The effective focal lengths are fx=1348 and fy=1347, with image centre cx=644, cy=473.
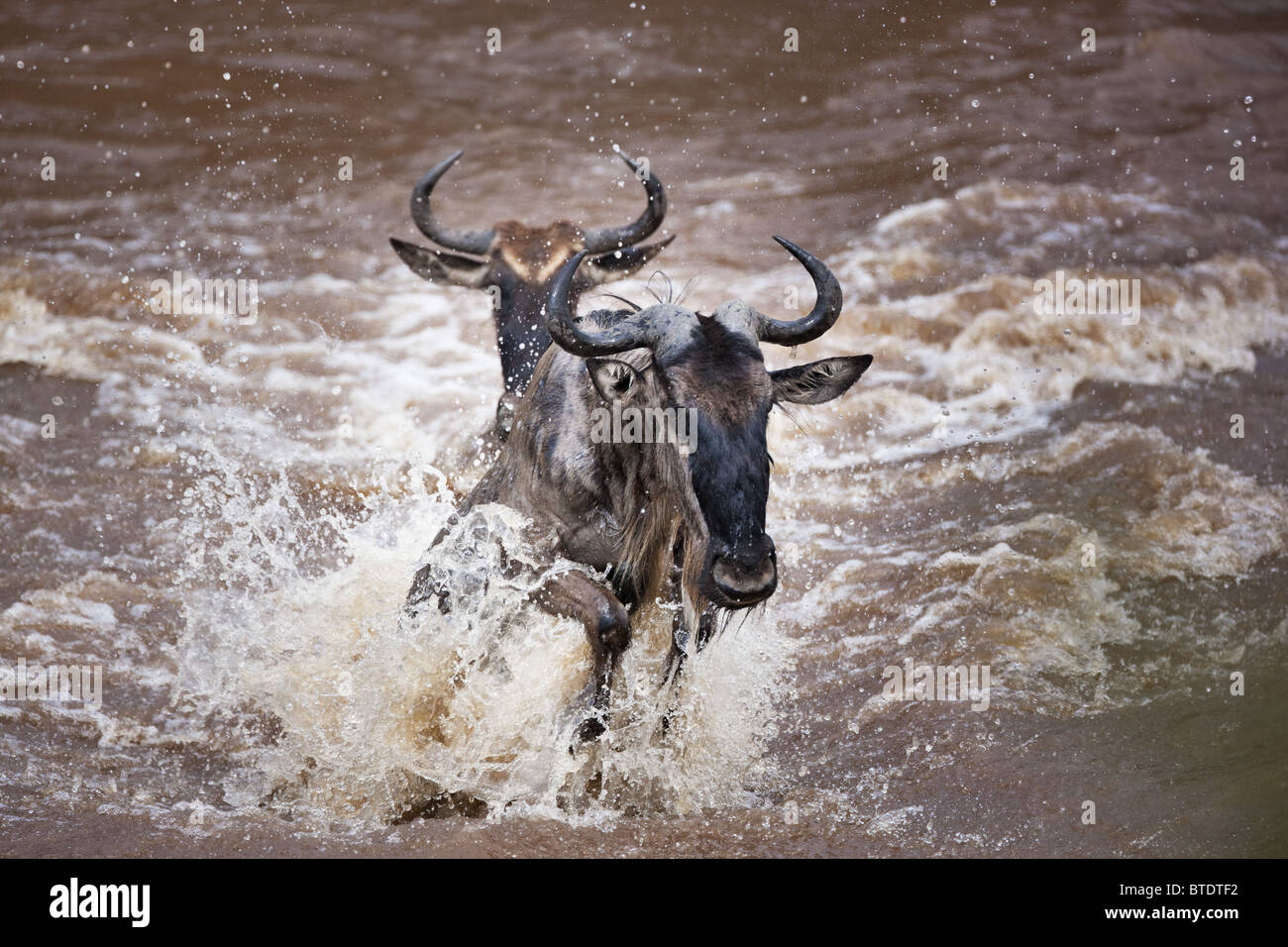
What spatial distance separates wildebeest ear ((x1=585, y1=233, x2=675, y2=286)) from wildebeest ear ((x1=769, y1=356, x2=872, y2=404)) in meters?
2.57

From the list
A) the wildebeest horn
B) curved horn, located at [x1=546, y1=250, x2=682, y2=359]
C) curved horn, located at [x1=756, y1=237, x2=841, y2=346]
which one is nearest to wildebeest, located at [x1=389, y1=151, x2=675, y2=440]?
the wildebeest horn

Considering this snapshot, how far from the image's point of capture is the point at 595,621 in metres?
5.00

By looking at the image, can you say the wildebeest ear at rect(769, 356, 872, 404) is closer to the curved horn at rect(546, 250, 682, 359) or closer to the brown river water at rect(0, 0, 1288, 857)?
the curved horn at rect(546, 250, 682, 359)

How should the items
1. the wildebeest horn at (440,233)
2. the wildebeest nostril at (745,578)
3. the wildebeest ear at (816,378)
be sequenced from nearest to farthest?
1. the wildebeest nostril at (745,578)
2. the wildebeest ear at (816,378)
3. the wildebeest horn at (440,233)

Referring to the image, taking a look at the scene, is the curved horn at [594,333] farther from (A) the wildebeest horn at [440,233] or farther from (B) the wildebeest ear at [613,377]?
(A) the wildebeest horn at [440,233]

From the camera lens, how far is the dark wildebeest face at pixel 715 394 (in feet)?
14.6

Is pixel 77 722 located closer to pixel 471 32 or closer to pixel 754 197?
pixel 754 197

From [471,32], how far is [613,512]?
1013 cm

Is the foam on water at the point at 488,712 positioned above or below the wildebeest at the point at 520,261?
below

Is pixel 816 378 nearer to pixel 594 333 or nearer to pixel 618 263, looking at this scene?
pixel 594 333

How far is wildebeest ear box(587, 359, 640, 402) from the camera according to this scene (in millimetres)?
4816

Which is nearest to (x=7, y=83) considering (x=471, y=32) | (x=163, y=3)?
(x=163, y=3)

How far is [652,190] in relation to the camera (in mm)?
6621

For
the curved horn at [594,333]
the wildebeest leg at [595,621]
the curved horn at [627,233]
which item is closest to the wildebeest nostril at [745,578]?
the wildebeest leg at [595,621]
